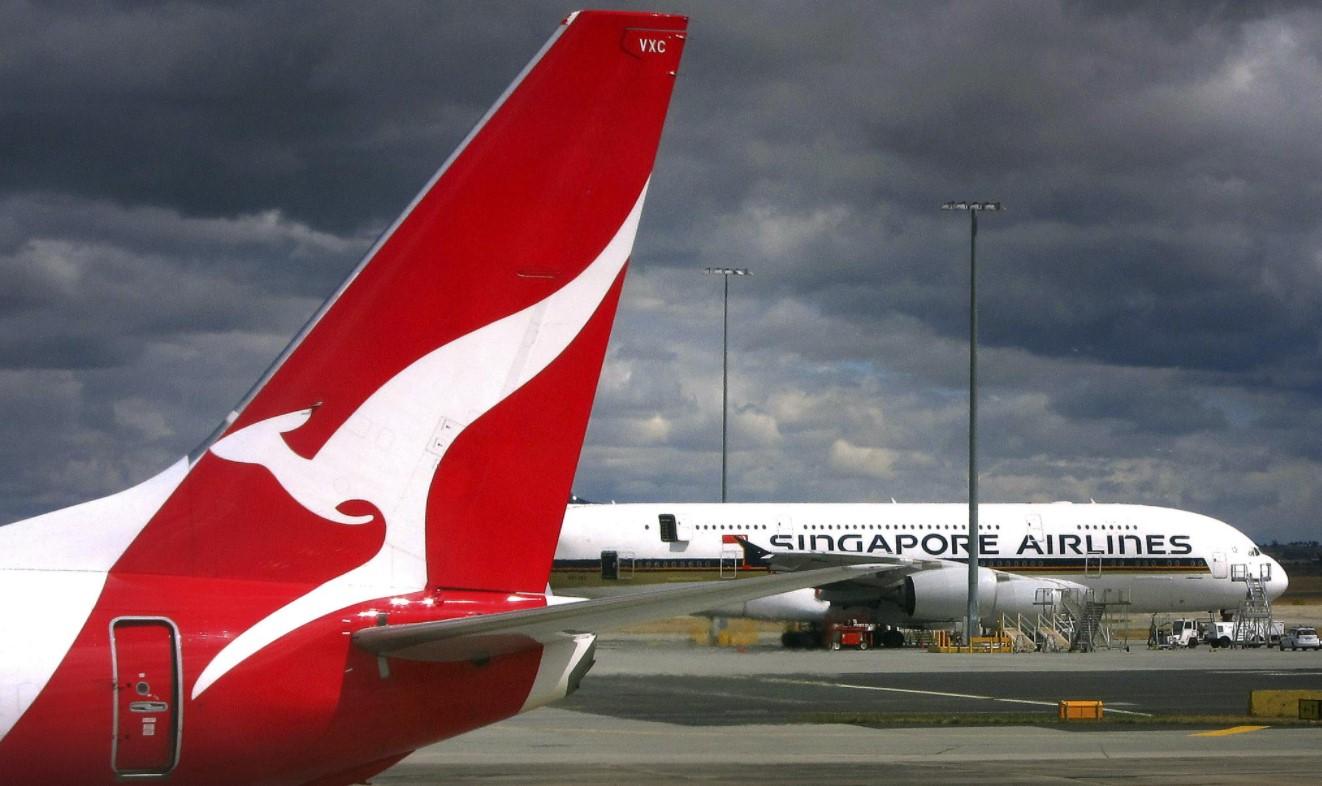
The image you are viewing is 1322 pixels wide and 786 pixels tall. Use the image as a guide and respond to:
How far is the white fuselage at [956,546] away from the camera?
45156mm

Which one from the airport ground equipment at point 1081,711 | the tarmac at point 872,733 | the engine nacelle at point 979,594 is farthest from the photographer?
the engine nacelle at point 979,594

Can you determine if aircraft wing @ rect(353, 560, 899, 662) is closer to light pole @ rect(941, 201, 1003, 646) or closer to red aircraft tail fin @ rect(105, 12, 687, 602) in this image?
red aircraft tail fin @ rect(105, 12, 687, 602)

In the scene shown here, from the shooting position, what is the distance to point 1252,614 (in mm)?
49594

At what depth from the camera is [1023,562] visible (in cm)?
4747

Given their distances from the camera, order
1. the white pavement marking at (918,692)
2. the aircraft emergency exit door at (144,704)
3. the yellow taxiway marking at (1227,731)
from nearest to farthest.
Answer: the aircraft emergency exit door at (144,704) → the yellow taxiway marking at (1227,731) → the white pavement marking at (918,692)

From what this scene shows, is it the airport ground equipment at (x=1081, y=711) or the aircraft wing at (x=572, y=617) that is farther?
the airport ground equipment at (x=1081, y=711)

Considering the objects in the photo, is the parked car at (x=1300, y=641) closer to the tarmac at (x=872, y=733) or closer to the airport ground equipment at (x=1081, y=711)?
the tarmac at (x=872, y=733)

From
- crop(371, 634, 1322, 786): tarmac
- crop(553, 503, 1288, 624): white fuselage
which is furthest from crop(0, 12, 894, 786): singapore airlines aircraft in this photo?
crop(553, 503, 1288, 624): white fuselage

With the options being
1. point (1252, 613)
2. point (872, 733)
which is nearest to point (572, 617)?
point (872, 733)

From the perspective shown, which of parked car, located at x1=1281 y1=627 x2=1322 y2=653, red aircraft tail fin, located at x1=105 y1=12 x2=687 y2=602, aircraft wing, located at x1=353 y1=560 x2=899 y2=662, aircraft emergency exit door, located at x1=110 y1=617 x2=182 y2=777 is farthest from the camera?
parked car, located at x1=1281 y1=627 x2=1322 y2=653

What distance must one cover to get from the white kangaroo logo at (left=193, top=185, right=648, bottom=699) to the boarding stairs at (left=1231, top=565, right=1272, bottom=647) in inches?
1778

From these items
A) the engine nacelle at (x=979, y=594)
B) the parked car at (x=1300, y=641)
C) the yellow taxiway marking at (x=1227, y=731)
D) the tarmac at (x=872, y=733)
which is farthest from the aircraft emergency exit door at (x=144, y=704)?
the parked car at (x=1300, y=641)

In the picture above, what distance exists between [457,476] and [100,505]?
1.76m

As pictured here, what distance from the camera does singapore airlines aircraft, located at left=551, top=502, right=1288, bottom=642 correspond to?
4497 centimetres
